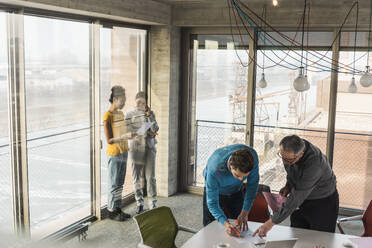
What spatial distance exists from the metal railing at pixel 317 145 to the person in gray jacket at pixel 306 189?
2354 mm

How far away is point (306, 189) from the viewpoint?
11.0ft

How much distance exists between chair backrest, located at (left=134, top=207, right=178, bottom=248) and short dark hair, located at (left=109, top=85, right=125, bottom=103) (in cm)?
221

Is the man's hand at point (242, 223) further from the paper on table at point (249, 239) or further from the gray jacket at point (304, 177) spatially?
the gray jacket at point (304, 177)

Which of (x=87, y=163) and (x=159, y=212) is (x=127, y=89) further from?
(x=159, y=212)

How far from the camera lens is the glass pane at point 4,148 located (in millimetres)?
3898

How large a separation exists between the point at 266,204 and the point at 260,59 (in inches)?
106

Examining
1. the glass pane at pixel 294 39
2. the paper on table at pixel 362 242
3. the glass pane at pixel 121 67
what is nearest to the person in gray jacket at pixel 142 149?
the glass pane at pixel 121 67

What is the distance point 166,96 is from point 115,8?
1.72m

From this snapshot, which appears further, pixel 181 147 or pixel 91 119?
pixel 181 147

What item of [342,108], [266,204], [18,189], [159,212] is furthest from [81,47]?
[342,108]

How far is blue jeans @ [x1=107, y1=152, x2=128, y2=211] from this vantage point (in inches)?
219

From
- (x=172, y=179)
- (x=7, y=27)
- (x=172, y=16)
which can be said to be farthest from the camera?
(x=172, y=179)

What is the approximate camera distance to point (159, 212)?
141 inches

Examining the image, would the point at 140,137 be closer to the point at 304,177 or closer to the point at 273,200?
the point at 273,200
